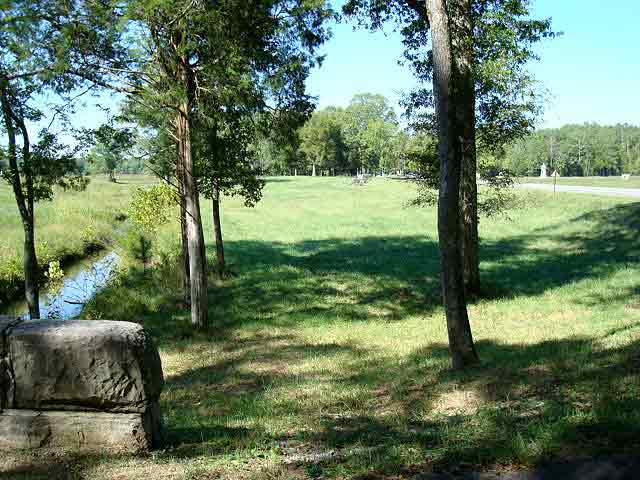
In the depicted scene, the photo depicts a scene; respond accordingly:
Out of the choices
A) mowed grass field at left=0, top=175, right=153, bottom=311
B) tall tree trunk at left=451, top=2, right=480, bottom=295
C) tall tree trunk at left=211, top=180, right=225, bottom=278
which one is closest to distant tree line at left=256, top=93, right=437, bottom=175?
mowed grass field at left=0, top=175, right=153, bottom=311

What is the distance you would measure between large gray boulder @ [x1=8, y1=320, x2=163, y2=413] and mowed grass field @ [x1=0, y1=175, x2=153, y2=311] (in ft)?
53.7

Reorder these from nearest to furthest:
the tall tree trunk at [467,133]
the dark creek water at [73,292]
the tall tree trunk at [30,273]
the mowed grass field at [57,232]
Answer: the tall tree trunk at [467,133]
the tall tree trunk at [30,273]
the dark creek water at [73,292]
the mowed grass field at [57,232]

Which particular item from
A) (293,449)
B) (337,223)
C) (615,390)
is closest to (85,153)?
(293,449)

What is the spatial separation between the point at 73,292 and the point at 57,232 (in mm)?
8796

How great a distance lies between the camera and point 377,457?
4930mm

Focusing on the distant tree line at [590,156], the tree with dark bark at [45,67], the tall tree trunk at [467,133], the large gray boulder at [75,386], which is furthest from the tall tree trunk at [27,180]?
the distant tree line at [590,156]

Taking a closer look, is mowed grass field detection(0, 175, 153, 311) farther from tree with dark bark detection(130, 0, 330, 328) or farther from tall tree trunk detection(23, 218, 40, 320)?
tree with dark bark detection(130, 0, 330, 328)

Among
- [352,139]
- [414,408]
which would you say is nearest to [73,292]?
[414,408]

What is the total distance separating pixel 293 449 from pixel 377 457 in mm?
1009

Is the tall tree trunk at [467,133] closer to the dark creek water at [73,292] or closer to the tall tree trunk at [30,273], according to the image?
the dark creek water at [73,292]

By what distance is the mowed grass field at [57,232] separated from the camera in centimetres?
2138

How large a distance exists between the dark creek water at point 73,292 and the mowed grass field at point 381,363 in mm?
1467

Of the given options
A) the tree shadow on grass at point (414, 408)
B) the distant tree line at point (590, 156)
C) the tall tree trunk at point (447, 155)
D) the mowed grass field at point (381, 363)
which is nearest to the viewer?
the tree shadow on grass at point (414, 408)

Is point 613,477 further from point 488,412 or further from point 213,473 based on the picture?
point 213,473
